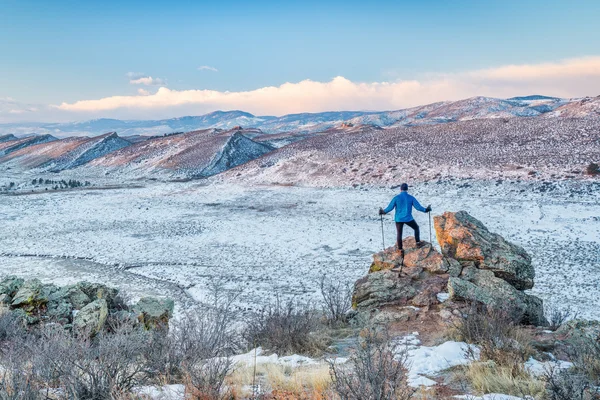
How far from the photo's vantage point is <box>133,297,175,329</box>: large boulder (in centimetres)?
858

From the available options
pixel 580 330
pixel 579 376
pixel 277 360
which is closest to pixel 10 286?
pixel 277 360

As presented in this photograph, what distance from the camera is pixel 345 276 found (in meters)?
14.3

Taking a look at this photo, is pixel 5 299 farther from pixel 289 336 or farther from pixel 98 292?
pixel 289 336

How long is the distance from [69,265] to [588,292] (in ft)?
62.8

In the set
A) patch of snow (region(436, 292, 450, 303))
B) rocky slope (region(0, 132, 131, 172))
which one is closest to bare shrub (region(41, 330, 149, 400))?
patch of snow (region(436, 292, 450, 303))

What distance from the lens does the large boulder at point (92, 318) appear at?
7566mm

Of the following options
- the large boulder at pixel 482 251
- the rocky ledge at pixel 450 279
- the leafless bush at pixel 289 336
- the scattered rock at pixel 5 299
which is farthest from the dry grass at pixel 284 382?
the scattered rock at pixel 5 299

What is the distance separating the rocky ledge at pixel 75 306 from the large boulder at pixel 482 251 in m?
6.85

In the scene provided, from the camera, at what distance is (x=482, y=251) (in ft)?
28.7

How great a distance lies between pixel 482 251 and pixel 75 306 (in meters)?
9.39

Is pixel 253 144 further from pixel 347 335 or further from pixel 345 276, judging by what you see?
pixel 347 335

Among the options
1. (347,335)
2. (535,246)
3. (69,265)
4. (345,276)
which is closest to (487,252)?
(347,335)

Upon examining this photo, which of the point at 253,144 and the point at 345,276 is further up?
the point at 253,144

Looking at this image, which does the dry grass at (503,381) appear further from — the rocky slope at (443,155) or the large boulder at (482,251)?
the rocky slope at (443,155)
